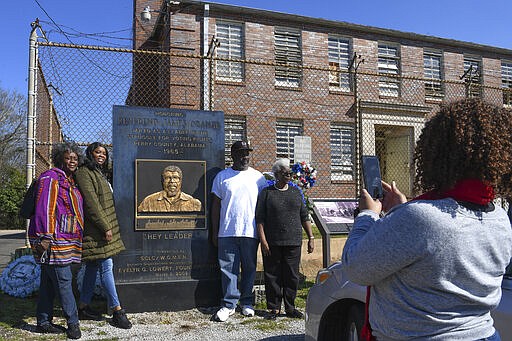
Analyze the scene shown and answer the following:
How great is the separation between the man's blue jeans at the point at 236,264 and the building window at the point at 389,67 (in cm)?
1268

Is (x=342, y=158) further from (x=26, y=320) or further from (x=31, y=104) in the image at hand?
(x=26, y=320)

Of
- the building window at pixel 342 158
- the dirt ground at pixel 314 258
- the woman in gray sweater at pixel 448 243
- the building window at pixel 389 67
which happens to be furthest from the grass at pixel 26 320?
the building window at pixel 389 67

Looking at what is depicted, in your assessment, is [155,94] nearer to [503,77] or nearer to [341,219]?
[341,219]

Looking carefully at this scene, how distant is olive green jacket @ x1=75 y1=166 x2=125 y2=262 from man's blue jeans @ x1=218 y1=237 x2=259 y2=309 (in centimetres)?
122

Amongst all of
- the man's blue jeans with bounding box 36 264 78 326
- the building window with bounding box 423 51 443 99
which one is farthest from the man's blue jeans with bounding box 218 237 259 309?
the building window with bounding box 423 51 443 99

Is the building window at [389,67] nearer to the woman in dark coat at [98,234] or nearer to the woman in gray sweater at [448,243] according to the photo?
the woman in dark coat at [98,234]

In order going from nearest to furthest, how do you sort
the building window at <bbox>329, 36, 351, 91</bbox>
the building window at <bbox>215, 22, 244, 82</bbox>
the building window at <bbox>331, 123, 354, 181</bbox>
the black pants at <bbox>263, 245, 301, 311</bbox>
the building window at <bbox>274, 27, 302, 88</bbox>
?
the black pants at <bbox>263, 245, 301, 311</bbox> → the building window at <bbox>331, 123, 354, 181</bbox> → the building window at <bbox>215, 22, 244, 82</bbox> → the building window at <bbox>274, 27, 302, 88</bbox> → the building window at <bbox>329, 36, 351, 91</bbox>

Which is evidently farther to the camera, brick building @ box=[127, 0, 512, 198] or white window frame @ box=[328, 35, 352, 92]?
white window frame @ box=[328, 35, 352, 92]

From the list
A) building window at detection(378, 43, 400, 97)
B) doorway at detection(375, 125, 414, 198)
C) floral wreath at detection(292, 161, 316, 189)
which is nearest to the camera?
floral wreath at detection(292, 161, 316, 189)

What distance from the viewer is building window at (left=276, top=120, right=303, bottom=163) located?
46.3 ft

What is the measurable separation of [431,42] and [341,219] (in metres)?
13.1

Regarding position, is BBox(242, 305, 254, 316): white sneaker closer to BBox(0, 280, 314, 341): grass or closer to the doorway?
BBox(0, 280, 314, 341): grass

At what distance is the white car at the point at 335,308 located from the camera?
325 cm

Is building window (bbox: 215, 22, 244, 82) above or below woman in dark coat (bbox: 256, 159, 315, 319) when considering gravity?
above
